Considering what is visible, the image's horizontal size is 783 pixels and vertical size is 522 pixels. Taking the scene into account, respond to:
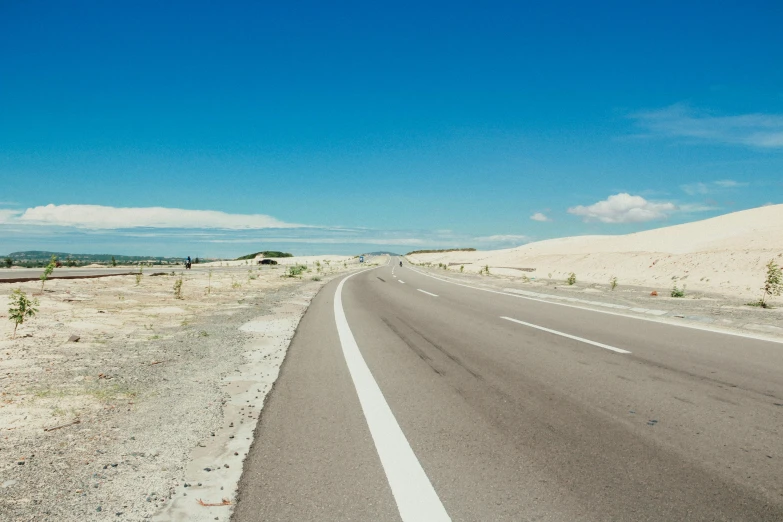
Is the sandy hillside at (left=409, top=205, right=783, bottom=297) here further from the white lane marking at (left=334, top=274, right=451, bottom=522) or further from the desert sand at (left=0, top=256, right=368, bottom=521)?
the desert sand at (left=0, top=256, right=368, bottom=521)

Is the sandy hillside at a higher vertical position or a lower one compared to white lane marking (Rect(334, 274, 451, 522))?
higher

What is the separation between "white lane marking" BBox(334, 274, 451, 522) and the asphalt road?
0.01 metres

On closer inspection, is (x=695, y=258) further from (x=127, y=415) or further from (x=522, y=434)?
(x=127, y=415)

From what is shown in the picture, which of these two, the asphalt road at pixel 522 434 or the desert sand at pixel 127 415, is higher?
the asphalt road at pixel 522 434

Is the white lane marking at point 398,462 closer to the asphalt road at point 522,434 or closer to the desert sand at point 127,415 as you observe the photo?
the asphalt road at point 522,434

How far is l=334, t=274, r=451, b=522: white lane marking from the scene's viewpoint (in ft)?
9.11

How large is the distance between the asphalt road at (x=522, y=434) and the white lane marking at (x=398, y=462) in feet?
0.04

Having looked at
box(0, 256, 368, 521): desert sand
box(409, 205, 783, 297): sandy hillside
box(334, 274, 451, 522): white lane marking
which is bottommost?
box(0, 256, 368, 521): desert sand

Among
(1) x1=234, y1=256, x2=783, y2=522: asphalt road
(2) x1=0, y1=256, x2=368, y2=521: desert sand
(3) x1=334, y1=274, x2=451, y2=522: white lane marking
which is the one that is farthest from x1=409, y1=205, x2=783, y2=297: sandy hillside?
(2) x1=0, y1=256, x2=368, y2=521: desert sand

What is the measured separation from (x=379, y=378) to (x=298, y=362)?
1.52m

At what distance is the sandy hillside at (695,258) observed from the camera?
25688 mm

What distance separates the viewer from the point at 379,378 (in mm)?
5938

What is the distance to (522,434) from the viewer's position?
13.1ft

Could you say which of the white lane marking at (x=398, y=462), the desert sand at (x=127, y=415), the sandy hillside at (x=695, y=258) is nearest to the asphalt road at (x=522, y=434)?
the white lane marking at (x=398, y=462)
